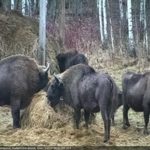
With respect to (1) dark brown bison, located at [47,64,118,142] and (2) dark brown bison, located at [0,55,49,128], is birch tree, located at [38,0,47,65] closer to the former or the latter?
(2) dark brown bison, located at [0,55,49,128]

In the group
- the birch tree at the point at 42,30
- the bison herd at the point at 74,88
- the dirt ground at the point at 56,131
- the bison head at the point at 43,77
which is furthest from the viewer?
the birch tree at the point at 42,30

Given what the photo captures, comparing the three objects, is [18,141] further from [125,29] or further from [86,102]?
[125,29]

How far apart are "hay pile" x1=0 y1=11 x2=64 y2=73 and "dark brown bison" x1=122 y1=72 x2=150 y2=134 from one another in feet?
12.2

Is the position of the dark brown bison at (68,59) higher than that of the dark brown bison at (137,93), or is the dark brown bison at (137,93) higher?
the dark brown bison at (68,59)

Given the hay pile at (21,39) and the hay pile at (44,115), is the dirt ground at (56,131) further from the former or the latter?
the hay pile at (21,39)

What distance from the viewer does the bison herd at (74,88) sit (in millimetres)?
7742

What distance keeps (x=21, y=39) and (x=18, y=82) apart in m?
4.11

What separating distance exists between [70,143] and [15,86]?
218cm

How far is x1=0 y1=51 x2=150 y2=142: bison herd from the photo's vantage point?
25.4 ft

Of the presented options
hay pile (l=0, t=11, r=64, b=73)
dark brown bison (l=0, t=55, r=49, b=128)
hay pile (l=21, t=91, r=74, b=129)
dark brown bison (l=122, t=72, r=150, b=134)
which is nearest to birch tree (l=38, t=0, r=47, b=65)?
hay pile (l=0, t=11, r=64, b=73)

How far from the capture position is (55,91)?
29.8 ft

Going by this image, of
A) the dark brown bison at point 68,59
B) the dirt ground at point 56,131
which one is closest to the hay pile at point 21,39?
the dark brown bison at point 68,59

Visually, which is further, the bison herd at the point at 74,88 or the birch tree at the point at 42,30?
the birch tree at the point at 42,30

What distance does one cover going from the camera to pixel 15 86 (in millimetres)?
8609
